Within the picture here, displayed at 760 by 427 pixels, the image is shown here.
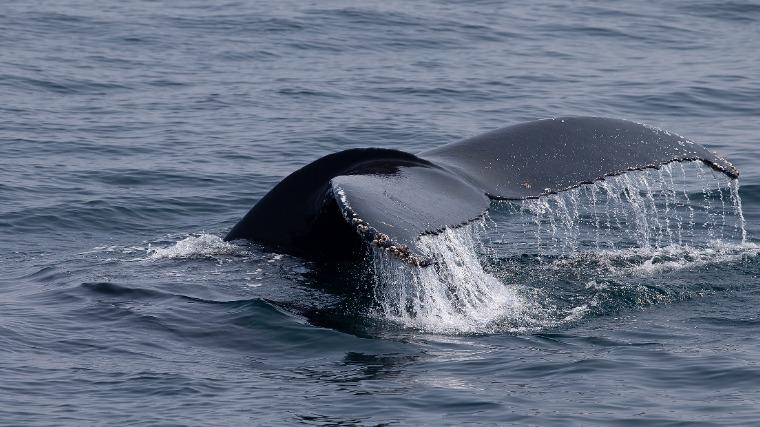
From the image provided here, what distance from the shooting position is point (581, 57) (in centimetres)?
1919

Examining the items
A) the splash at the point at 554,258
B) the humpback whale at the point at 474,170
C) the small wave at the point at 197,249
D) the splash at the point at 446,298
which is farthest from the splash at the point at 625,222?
the small wave at the point at 197,249

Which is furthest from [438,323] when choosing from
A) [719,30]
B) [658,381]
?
[719,30]

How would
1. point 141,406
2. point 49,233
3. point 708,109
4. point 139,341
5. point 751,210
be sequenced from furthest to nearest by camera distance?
1. point 708,109
2. point 751,210
3. point 49,233
4. point 139,341
5. point 141,406

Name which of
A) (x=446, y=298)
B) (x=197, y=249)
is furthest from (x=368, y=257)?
(x=197, y=249)

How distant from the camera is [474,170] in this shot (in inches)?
280

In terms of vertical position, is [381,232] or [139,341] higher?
[381,232]

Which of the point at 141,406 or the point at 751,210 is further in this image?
the point at 751,210

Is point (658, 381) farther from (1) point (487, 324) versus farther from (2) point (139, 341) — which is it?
(2) point (139, 341)

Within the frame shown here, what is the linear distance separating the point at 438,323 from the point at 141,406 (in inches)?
66.6

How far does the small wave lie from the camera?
8263 mm

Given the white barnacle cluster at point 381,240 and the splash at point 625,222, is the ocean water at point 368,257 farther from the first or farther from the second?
the white barnacle cluster at point 381,240

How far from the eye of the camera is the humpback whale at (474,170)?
675 cm

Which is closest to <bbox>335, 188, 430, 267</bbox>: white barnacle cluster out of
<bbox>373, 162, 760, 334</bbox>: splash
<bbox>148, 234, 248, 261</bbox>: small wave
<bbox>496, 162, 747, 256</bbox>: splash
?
<bbox>373, 162, 760, 334</bbox>: splash

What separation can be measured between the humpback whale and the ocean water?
9.2 inches
